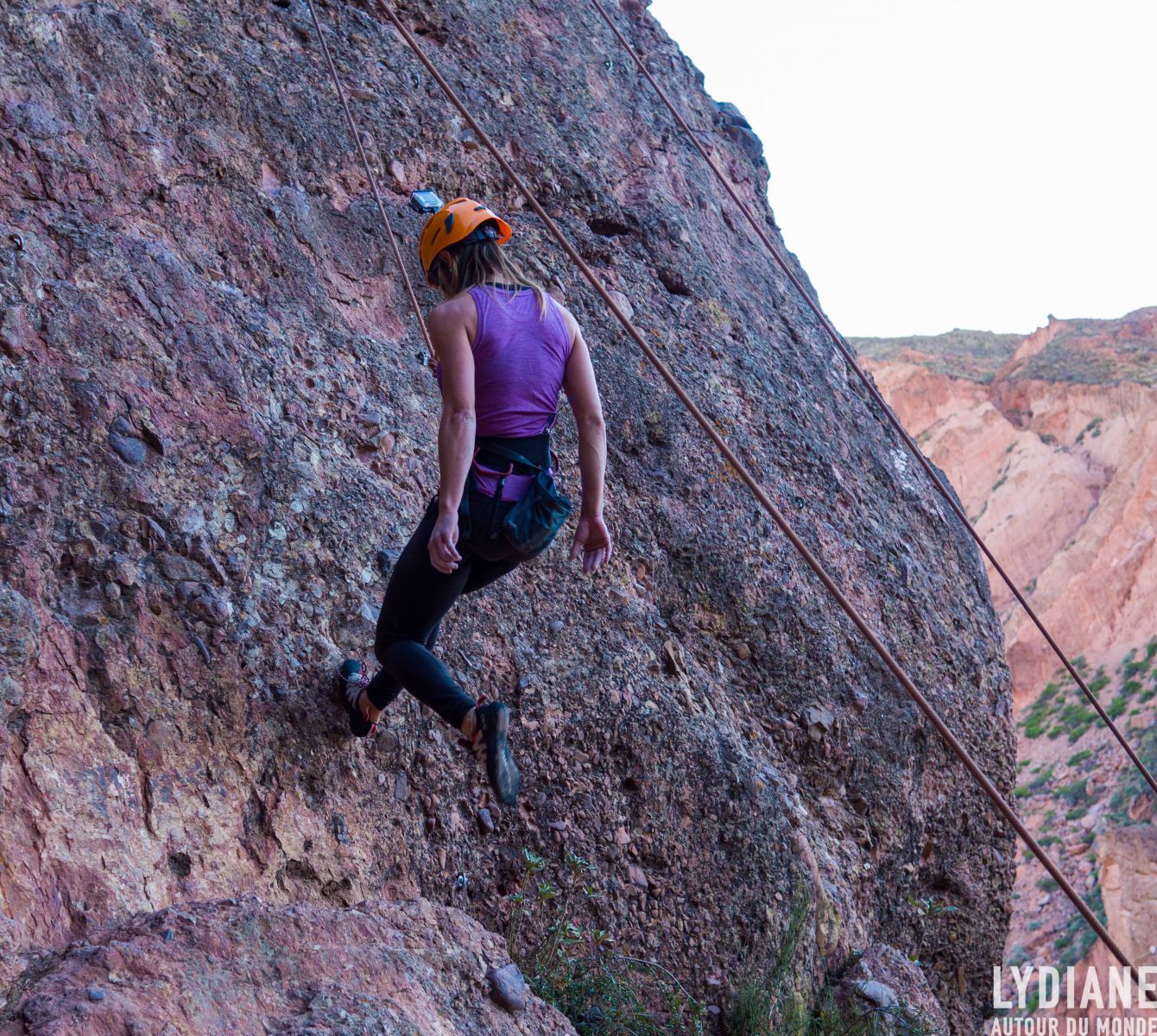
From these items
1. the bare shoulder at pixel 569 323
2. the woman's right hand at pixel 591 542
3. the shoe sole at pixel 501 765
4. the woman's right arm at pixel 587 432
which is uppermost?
the bare shoulder at pixel 569 323

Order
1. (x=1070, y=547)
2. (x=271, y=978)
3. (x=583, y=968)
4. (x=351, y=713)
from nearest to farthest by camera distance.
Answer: (x=271, y=978) < (x=351, y=713) < (x=583, y=968) < (x=1070, y=547)

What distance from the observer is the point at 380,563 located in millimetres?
4023

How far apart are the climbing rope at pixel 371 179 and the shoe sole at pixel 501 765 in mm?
2199

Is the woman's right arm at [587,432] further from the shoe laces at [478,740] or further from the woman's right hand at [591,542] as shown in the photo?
the shoe laces at [478,740]

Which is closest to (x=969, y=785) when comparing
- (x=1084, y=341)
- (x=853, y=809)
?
(x=853, y=809)

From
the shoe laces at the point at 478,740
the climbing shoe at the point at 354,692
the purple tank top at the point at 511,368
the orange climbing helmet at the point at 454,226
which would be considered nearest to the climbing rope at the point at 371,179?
the orange climbing helmet at the point at 454,226

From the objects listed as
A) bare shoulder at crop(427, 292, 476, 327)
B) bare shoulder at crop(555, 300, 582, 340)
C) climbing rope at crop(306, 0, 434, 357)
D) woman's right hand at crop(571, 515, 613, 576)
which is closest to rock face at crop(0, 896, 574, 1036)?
woman's right hand at crop(571, 515, 613, 576)

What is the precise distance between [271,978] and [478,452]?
1.45m

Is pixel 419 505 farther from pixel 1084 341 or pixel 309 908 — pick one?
pixel 1084 341

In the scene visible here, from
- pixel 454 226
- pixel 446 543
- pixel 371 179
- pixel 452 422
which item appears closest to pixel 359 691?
pixel 446 543

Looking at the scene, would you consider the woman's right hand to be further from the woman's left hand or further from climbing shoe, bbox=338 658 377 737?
climbing shoe, bbox=338 658 377 737

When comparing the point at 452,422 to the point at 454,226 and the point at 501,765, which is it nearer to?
the point at 454,226

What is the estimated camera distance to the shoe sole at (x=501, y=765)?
3029 mm

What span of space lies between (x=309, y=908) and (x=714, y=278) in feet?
15.6
